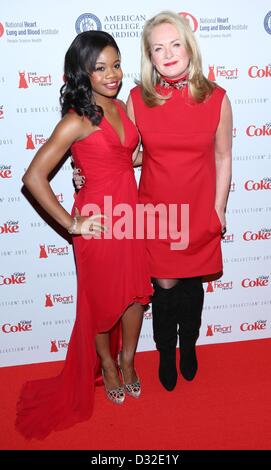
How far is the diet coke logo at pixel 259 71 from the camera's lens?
2478 mm

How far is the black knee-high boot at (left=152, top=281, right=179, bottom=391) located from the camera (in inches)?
92.0

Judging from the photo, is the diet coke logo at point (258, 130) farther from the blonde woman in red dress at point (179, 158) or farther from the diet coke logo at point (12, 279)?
the diet coke logo at point (12, 279)

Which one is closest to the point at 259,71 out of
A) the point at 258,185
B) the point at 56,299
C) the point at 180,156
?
the point at 258,185

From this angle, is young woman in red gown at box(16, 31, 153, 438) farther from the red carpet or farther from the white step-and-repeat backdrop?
the white step-and-repeat backdrop

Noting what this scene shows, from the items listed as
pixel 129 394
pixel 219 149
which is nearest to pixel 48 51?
pixel 219 149

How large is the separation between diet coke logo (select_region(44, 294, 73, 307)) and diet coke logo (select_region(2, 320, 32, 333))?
0.15m

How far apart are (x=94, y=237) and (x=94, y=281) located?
0.20m

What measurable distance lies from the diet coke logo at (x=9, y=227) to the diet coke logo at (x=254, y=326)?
4.62 feet

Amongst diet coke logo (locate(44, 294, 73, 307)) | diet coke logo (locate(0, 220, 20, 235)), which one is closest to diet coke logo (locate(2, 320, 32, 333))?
diet coke logo (locate(44, 294, 73, 307))

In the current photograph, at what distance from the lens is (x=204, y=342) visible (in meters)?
2.91

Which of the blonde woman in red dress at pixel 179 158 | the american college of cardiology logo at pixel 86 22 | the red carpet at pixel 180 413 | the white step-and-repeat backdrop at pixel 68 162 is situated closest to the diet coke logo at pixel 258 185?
the white step-and-repeat backdrop at pixel 68 162

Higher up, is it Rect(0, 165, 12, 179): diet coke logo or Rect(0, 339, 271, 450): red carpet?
Rect(0, 165, 12, 179): diet coke logo

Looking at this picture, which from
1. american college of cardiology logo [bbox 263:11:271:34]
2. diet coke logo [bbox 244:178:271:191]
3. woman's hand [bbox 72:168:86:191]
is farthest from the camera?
diet coke logo [bbox 244:178:271:191]

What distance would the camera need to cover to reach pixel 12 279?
264cm
